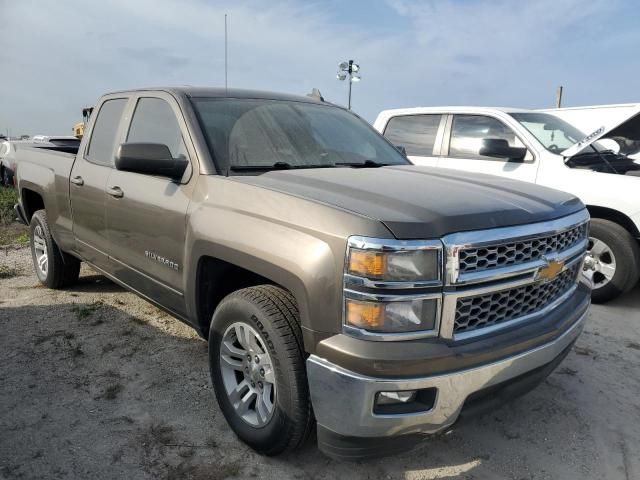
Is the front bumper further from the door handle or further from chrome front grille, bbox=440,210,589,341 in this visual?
the door handle

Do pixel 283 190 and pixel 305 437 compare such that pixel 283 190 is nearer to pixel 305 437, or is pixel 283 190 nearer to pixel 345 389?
pixel 345 389

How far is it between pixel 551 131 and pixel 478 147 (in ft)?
2.72

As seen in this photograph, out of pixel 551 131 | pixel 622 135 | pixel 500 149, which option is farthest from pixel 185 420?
pixel 622 135

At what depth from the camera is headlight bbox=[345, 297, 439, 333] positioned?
199 centimetres

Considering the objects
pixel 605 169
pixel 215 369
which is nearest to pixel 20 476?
pixel 215 369

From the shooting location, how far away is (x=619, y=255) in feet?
15.8

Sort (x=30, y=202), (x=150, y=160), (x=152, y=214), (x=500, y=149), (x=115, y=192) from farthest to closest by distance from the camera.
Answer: (x=30, y=202), (x=500, y=149), (x=115, y=192), (x=152, y=214), (x=150, y=160)

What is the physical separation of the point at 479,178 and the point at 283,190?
4.22 feet

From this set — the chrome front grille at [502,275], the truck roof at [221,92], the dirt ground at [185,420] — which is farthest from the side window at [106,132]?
the chrome front grille at [502,275]

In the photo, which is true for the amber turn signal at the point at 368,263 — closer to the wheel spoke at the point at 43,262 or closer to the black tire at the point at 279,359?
the black tire at the point at 279,359

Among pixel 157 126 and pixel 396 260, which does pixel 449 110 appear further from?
pixel 396 260

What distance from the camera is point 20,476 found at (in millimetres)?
2426

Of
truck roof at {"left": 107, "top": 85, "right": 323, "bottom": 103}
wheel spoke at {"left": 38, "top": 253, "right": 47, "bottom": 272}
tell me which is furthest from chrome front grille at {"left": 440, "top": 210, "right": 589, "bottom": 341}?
wheel spoke at {"left": 38, "top": 253, "right": 47, "bottom": 272}

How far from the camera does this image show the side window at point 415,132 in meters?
6.36
